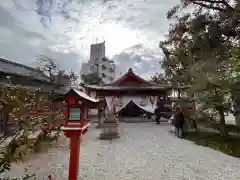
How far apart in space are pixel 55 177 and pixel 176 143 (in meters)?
5.86

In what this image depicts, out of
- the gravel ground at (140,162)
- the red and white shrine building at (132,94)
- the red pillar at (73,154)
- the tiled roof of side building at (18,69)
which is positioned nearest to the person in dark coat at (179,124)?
the gravel ground at (140,162)

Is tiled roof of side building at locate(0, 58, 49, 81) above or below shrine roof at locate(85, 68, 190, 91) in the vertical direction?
above

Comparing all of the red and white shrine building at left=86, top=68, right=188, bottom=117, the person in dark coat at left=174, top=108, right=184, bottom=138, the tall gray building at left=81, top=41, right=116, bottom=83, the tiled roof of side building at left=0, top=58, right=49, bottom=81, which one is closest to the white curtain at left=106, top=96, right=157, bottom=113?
the red and white shrine building at left=86, top=68, right=188, bottom=117

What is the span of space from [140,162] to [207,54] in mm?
8174

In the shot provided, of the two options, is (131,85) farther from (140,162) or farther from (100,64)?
(100,64)

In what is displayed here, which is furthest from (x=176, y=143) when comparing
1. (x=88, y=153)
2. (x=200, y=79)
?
(x=88, y=153)

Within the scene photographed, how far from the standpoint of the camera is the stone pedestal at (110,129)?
30.9 feet

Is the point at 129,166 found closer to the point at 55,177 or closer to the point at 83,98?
the point at 55,177

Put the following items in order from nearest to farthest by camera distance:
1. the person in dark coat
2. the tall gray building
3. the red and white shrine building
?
the person in dark coat, the red and white shrine building, the tall gray building

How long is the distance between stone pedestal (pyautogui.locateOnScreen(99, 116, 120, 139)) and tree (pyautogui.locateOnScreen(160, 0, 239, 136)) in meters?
4.60

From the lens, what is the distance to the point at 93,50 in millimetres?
51344

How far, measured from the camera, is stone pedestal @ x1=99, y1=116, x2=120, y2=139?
30.9ft

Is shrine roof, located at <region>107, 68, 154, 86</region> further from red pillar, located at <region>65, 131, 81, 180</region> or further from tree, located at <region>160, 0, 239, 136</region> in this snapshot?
red pillar, located at <region>65, 131, 81, 180</region>

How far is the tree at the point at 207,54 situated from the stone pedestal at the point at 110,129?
181 inches
